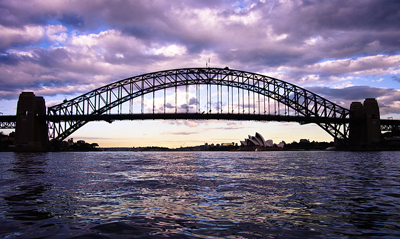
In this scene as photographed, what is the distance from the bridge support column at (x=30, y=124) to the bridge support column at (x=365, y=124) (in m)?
78.2

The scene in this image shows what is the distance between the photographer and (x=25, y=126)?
233 ft

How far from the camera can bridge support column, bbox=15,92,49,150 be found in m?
70.4

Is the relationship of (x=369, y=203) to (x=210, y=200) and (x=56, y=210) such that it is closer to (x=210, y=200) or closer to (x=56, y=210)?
(x=210, y=200)

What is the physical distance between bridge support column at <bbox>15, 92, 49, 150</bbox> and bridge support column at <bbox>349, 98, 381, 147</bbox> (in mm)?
78246

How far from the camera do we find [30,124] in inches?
2810

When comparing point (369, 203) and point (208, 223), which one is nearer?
point (208, 223)

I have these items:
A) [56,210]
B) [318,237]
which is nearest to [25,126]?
[56,210]

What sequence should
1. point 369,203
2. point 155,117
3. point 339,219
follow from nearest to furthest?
1. point 339,219
2. point 369,203
3. point 155,117

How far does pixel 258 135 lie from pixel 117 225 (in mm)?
130722

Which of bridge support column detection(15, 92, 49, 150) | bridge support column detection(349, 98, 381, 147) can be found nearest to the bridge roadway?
bridge support column detection(15, 92, 49, 150)

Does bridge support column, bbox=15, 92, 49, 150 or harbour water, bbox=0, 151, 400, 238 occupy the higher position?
bridge support column, bbox=15, 92, 49, 150

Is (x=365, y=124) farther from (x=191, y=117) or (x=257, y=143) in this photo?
(x=257, y=143)

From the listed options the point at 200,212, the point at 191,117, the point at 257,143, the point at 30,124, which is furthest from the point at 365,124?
the point at 200,212

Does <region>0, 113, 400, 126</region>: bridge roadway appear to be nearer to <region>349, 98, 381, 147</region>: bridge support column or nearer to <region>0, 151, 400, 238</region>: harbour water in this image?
<region>349, 98, 381, 147</region>: bridge support column
